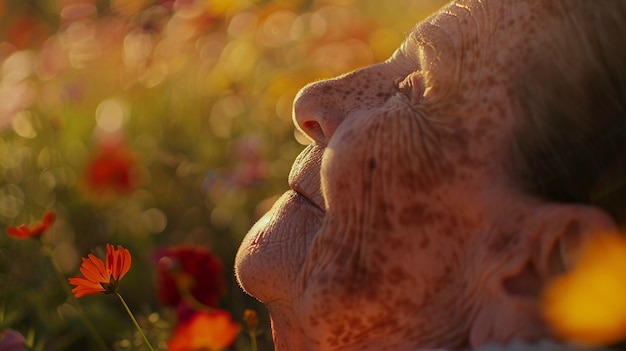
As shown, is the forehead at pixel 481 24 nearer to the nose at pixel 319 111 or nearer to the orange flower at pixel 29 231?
the nose at pixel 319 111

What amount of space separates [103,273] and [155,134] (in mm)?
2433

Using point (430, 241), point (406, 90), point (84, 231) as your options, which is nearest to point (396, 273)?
point (430, 241)

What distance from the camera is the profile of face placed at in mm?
1554

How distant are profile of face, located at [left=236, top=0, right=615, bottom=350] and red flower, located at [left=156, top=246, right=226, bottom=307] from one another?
925mm

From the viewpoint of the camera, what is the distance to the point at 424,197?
1645 millimetres

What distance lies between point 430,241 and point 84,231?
215cm

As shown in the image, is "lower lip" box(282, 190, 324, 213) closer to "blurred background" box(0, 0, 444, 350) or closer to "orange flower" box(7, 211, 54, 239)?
"orange flower" box(7, 211, 54, 239)

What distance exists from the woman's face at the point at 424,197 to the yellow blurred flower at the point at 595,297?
0.13m

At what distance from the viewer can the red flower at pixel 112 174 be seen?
366 centimetres

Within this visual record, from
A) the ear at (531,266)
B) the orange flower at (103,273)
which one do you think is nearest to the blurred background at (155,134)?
the orange flower at (103,273)

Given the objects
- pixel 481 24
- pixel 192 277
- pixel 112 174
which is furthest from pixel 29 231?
pixel 112 174

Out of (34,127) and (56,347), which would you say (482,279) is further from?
(34,127)

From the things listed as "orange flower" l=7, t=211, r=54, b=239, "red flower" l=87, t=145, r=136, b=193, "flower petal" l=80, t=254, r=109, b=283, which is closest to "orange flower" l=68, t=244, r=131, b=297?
"flower petal" l=80, t=254, r=109, b=283

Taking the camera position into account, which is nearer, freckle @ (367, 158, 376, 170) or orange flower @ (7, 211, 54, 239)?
freckle @ (367, 158, 376, 170)
